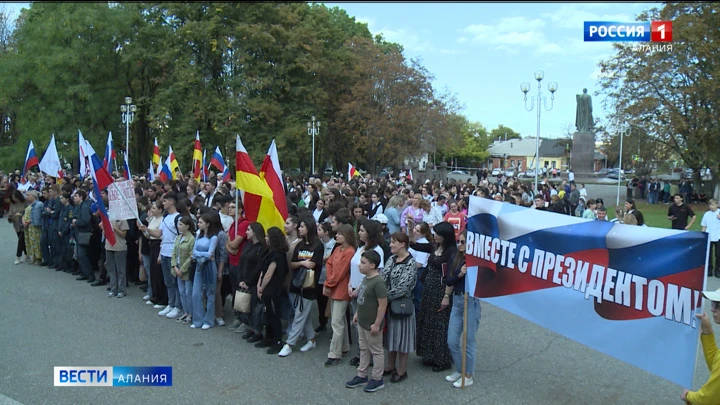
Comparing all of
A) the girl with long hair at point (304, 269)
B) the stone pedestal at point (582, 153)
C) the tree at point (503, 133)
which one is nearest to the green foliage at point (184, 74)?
the stone pedestal at point (582, 153)

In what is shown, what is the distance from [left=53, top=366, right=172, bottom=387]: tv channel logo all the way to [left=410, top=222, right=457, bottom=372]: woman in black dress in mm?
2877

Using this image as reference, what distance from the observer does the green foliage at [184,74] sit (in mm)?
30808

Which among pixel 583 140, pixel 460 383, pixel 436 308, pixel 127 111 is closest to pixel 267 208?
pixel 436 308

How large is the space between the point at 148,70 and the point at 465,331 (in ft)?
116

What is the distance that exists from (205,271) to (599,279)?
5.28m

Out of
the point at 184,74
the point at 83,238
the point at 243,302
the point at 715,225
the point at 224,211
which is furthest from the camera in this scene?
the point at 184,74

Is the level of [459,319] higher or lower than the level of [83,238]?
lower

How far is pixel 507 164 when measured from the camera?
10006 cm

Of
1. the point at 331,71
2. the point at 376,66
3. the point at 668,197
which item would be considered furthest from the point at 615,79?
the point at 331,71

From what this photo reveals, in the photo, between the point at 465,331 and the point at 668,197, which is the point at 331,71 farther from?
the point at 465,331

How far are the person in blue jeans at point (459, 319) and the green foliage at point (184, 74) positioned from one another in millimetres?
27329

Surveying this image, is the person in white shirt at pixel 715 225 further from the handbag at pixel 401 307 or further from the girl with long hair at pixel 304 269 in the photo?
the girl with long hair at pixel 304 269

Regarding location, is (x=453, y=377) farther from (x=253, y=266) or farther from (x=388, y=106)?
(x=388, y=106)

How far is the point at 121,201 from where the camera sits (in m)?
8.88
